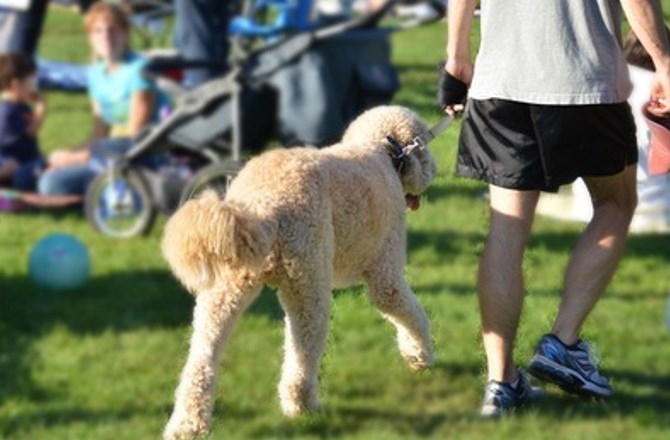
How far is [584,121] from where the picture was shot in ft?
8.55

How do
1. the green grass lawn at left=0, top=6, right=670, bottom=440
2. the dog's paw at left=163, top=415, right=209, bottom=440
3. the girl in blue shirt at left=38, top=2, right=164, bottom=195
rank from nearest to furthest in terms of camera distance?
the dog's paw at left=163, top=415, right=209, bottom=440 → the green grass lawn at left=0, top=6, right=670, bottom=440 → the girl in blue shirt at left=38, top=2, right=164, bottom=195

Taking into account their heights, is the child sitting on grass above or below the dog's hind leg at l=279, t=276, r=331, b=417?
below

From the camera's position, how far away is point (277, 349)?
8305mm

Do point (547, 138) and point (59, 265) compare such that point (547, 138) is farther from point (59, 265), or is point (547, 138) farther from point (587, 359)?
point (59, 265)

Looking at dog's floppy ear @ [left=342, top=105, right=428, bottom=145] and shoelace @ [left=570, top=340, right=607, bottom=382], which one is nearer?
dog's floppy ear @ [left=342, top=105, right=428, bottom=145]

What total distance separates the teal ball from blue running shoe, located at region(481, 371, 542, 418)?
6764 mm

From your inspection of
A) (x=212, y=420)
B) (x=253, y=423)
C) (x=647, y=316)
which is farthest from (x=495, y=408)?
(x=647, y=316)

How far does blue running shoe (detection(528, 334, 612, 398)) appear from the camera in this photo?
301 cm

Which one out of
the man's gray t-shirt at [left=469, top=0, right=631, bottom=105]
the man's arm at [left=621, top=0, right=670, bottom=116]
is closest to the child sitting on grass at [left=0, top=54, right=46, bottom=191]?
the man's arm at [left=621, top=0, right=670, bottom=116]

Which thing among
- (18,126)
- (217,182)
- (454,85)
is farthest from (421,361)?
(18,126)

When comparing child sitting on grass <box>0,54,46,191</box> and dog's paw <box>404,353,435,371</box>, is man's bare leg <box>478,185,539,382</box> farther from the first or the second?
child sitting on grass <box>0,54,46,191</box>

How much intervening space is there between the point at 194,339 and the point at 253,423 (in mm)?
4763

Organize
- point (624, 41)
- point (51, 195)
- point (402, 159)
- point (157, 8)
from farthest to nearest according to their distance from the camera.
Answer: point (157, 8) < point (51, 195) < point (624, 41) < point (402, 159)

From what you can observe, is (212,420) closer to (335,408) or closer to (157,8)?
(335,408)
